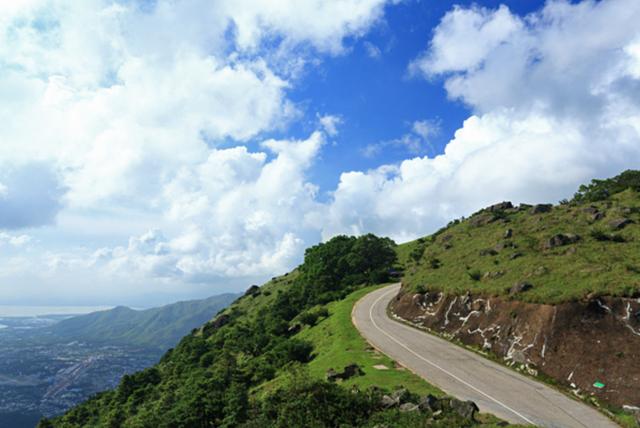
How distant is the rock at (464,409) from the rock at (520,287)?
18.4 metres

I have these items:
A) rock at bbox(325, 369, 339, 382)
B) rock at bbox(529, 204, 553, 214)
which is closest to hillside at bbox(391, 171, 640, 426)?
rock at bbox(529, 204, 553, 214)

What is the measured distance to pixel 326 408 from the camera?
20828 mm

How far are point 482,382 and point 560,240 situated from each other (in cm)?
2493

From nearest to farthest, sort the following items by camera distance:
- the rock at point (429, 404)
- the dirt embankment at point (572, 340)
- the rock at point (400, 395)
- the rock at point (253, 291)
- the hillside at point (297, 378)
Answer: the rock at point (429, 404) < the hillside at point (297, 378) < the rock at point (400, 395) < the dirt embankment at point (572, 340) < the rock at point (253, 291)

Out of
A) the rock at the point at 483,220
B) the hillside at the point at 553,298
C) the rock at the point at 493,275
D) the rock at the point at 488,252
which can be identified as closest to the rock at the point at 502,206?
the rock at the point at 483,220

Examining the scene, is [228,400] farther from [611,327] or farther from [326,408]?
[611,327]

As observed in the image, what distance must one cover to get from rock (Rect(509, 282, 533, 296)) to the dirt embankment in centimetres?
125

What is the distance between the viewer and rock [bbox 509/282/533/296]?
35.2 meters

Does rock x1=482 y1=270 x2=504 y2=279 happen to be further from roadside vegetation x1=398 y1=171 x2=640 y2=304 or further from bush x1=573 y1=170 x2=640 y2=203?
bush x1=573 y1=170 x2=640 y2=203

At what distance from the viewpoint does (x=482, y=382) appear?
26594 millimetres

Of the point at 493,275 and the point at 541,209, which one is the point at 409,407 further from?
the point at 541,209

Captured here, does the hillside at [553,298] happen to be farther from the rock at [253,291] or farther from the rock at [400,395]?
the rock at [253,291]

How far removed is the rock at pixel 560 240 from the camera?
1698 inches

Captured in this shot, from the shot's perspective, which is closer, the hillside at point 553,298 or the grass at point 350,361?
the grass at point 350,361
